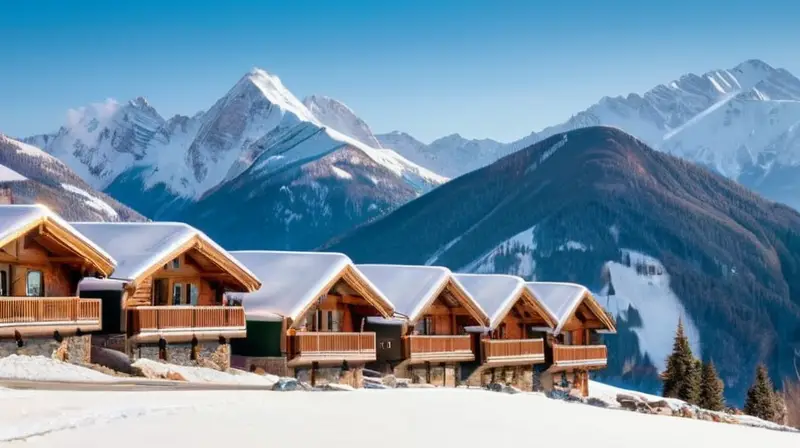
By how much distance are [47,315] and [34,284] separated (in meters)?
2.76

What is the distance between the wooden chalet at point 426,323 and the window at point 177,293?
9717 mm

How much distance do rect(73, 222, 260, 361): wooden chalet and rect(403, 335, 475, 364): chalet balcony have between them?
8874mm

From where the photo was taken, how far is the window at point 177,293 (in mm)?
41250

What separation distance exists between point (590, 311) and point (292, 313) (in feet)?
91.7

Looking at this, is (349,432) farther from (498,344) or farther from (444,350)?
(498,344)

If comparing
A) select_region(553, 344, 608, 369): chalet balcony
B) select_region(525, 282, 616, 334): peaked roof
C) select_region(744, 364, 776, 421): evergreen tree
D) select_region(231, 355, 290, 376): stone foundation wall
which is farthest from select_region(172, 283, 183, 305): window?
select_region(744, 364, 776, 421): evergreen tree

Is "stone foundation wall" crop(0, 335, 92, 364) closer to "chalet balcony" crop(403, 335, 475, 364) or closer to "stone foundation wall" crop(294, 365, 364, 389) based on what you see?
"stone foundation wall" crop(294, 365, 364, 389)

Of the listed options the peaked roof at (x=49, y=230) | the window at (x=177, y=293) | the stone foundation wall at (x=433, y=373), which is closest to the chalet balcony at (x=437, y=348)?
the stone foundation wall at (x=433, y=373)

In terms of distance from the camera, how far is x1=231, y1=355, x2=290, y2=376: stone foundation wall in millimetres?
41969

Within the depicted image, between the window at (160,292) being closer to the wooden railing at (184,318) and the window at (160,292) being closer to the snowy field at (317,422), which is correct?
the wooden railing at (184,318)

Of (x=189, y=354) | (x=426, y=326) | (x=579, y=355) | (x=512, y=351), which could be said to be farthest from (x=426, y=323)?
(x=189, y=354)

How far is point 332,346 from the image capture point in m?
43.9

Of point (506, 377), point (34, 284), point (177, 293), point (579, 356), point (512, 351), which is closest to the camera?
point (34, 284)

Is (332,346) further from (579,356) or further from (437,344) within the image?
(579,356)
